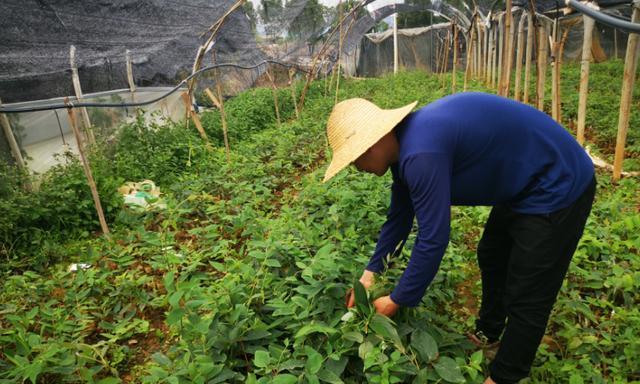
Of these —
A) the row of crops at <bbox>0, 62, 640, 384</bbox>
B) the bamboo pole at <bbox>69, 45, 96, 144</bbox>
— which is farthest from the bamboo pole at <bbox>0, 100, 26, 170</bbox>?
the bamboo pole at <bbox>69, 45, 96, 144</bbox>

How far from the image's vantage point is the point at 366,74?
2275cm

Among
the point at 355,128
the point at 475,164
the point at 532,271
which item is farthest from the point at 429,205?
the point at 532,271

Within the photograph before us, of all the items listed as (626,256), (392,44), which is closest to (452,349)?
(626,256)

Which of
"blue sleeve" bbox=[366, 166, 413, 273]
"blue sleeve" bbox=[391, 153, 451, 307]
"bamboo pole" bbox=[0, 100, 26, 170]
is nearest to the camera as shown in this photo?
"blue sleeve" bbox=[391, 153, 451, 307]

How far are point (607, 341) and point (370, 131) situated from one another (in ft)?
5.32

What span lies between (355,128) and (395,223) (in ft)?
1.63

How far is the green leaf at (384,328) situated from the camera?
62.7 inches

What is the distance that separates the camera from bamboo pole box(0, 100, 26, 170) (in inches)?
175

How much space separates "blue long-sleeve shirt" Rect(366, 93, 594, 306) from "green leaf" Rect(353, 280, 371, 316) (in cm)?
18

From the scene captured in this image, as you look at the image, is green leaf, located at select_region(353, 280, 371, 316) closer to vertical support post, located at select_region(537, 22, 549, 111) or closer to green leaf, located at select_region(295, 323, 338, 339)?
green leaf, located at select_region(295, 323, 338, 339)

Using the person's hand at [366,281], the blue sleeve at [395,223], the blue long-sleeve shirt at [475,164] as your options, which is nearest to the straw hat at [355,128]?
the blue long-sleeve shirt at [475,164]

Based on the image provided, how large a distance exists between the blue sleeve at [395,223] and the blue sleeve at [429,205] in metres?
0.34

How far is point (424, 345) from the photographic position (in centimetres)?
166

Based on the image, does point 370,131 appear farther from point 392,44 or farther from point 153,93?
point 392,44
